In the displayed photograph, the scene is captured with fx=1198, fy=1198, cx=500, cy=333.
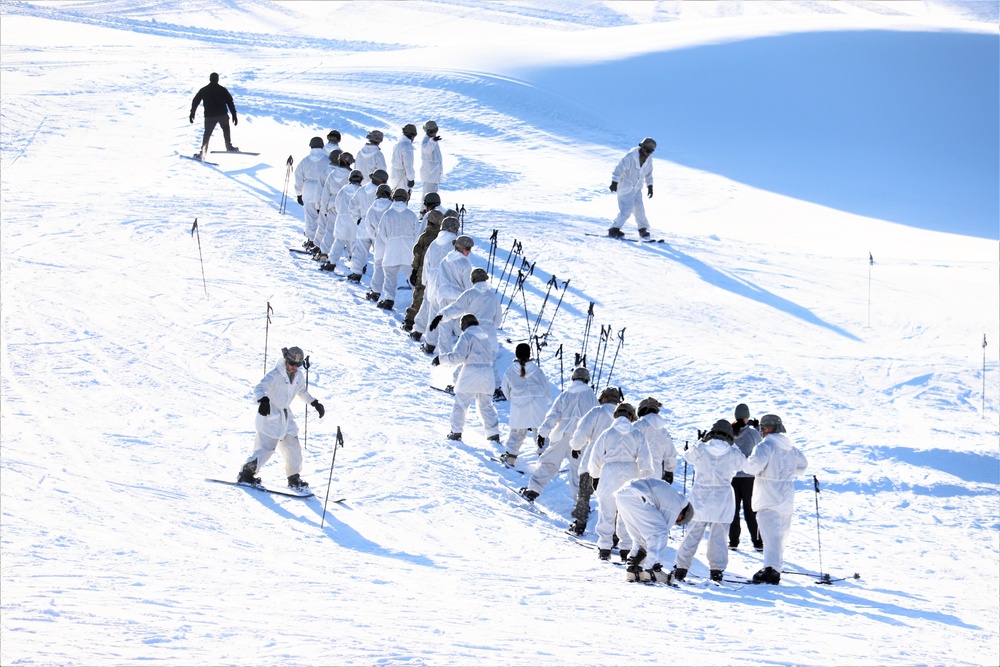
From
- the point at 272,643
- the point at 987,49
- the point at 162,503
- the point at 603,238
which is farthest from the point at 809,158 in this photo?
the point at 272,643

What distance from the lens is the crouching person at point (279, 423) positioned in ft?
29.5

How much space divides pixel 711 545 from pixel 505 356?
4.69m

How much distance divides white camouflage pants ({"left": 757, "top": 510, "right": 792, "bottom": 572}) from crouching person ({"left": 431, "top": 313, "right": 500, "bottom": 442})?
2.94 metres

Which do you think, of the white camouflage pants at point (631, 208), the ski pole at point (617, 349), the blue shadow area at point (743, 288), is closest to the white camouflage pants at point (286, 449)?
the ski pole at point (617, 349)

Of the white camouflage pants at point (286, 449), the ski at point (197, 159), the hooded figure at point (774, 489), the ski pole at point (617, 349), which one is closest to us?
the hooded figure at point (774, 489)

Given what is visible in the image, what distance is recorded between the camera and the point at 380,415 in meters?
11.0

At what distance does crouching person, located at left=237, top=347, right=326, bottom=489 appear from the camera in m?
8.99

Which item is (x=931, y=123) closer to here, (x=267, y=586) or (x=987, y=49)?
(x=987, y=49)

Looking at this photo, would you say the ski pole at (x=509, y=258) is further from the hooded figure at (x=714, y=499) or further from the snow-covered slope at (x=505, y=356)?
the hooded figure at (x=714, y=499)

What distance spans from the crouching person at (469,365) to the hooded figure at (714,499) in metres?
2.59

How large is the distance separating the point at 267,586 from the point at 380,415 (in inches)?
161

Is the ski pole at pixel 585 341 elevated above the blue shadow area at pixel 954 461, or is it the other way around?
the ski pole at pixel 585 341

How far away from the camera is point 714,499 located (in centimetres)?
869

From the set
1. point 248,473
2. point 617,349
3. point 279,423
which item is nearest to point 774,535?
point 279,423
